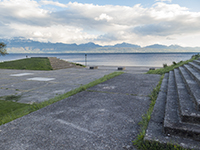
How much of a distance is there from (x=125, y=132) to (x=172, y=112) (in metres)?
1.36

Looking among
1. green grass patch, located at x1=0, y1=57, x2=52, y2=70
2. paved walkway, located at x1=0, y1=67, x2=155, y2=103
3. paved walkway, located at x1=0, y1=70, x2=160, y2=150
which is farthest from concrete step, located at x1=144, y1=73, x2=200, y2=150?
green grass patch, located at x1=0, y1=57, x2=52, y2=70

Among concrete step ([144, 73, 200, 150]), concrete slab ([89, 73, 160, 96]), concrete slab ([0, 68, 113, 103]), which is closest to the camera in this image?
concrete step ([144, 73, 200, 150])

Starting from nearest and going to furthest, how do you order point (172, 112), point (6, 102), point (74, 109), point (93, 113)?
point (172, 112) → point (93, 113) → point (74, 109) → point (6, 102)

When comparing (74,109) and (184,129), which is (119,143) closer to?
(184,129)

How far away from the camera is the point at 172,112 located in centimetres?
356

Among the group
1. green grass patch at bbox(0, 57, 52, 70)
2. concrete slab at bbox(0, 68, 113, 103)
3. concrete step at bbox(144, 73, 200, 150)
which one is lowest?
concrete slab at bbox(0, 68, 113, 103)

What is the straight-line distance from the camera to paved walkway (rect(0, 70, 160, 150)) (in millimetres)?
2912

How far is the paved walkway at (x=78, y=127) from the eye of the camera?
A: 2912 mm

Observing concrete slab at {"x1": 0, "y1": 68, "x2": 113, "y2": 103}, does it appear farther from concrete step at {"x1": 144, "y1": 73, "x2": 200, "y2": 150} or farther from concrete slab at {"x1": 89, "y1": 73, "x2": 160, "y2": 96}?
concrete step at {"x1": 144, "y1": 73, "x2": 200, "y2": 150}

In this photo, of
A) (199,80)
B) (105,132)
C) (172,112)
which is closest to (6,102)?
(105,132)

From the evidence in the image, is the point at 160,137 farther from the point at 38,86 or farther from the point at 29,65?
the point at 29,65

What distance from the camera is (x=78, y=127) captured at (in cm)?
357

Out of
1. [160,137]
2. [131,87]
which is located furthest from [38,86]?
[160,137]

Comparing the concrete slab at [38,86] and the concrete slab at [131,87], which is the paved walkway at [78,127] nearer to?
the concrete slab at [131,87]
